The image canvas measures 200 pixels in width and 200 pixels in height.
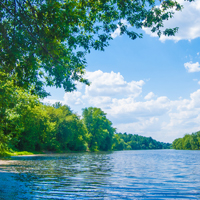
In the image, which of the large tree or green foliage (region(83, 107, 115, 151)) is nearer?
the large tree

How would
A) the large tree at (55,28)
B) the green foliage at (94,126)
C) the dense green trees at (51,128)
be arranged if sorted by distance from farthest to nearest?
the green foliage at (94,126) < the dense green trees at (51,128) < the large tree at (55,28)

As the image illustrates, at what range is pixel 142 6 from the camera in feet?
32.3

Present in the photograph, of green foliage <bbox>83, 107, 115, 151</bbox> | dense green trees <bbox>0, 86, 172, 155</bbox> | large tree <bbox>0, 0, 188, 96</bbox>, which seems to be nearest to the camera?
large tree <bbox>0, 0, 188, 96</bbox>

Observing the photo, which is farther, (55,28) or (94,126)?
(94,126)

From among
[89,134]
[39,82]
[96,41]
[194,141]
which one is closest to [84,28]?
[96,41]

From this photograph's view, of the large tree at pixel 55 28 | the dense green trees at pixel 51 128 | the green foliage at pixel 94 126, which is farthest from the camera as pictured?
the green foliage at pixel 94 126

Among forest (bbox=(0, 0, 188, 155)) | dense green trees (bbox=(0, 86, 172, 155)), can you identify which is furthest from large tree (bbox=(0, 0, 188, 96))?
dense green trees (bbox=(0, 86, 172, 155))

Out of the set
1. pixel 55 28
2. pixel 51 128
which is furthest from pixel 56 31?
pixel 51 128

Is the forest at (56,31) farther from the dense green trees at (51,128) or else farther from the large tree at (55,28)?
the dense green trees at (51,128)

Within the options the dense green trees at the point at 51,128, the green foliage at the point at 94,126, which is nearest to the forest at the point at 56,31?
the dense green trees at the point at 51,128

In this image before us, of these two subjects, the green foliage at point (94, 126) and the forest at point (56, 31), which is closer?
the forest at point (56, 31)

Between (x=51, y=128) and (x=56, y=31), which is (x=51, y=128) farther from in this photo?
(x=56, y=31)

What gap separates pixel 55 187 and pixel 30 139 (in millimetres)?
48755

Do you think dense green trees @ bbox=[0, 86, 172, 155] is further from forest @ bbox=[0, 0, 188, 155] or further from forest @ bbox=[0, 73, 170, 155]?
forest @ bbox=[0, 0, 188, 155]
